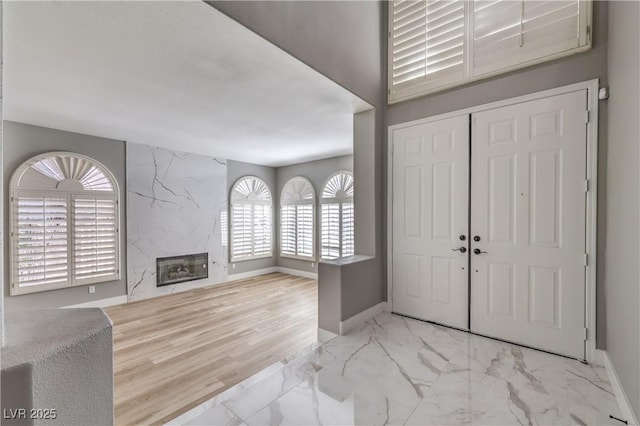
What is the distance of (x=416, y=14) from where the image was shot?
3.29 m

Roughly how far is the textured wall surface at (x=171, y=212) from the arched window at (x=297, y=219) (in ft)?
4.74

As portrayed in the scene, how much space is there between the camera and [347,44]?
9.77 ft

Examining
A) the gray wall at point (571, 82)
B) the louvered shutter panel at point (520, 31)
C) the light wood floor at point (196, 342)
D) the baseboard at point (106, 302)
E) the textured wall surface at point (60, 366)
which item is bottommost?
the light wood floor at point (196, 342)

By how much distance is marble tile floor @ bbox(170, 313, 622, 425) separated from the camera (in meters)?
1.87

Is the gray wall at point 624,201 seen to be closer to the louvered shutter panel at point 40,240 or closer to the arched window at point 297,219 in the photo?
the arched window at point 297,219

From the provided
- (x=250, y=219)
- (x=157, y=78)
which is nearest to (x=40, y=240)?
(x=157, y=78)

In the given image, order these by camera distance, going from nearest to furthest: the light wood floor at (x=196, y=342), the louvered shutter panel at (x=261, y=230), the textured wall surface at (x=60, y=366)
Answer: the textured wall surface at (x=60, y=366) → the light wood floor at (x=196, y=342) → the louvered shutter panel at (x=261, y=230)

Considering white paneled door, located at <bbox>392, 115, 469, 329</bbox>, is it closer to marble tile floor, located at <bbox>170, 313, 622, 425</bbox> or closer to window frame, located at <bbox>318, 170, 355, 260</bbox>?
marble tile floor, located at <bbox>170, 313, 622, 425</bbox>

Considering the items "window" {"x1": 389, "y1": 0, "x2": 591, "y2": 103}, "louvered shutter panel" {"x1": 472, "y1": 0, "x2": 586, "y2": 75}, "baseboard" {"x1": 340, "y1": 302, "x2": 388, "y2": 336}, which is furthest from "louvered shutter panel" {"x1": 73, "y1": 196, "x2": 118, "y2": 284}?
"louvered shutter panel" {"x1": 472, "y1": 0, "x2": 586, "y2": 75}

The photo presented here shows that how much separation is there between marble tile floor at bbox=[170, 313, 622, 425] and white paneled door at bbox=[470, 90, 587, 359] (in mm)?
269

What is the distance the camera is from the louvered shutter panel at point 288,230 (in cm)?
680

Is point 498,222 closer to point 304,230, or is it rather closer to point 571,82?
point 571,82

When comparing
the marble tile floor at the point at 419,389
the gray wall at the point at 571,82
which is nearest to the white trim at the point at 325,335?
the marble tile floor at the point at 419,389

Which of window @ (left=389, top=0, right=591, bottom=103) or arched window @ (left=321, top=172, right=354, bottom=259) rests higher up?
window @ (left=389, top=0, right=591, bottom=103)
